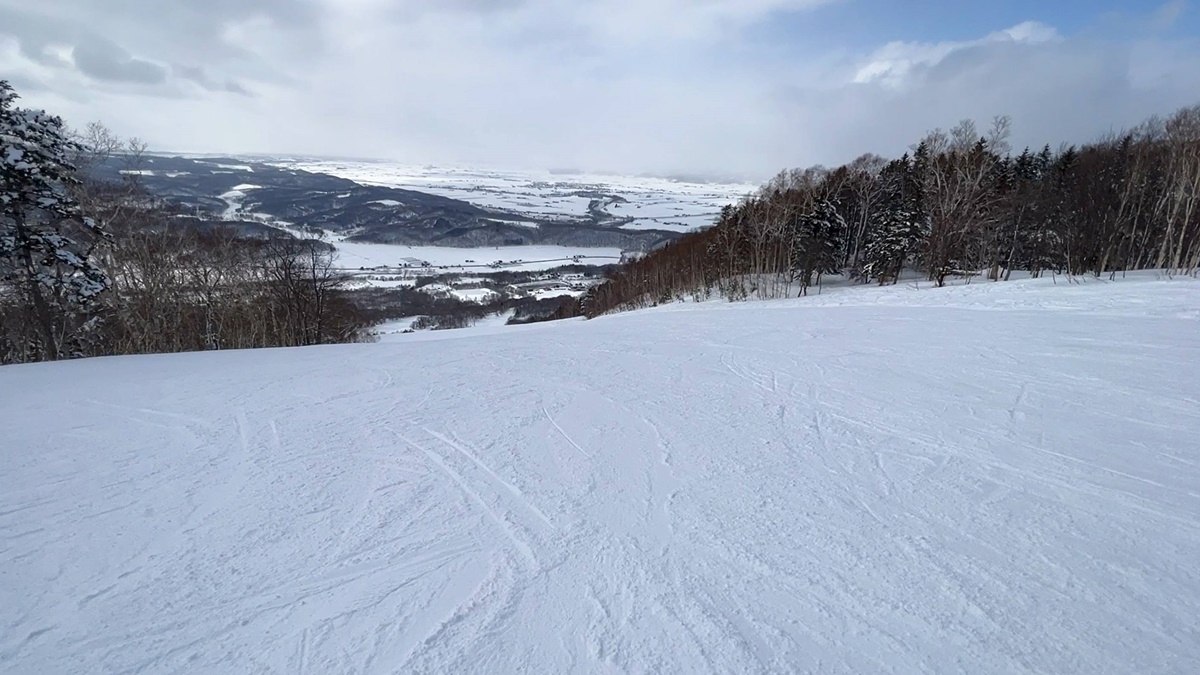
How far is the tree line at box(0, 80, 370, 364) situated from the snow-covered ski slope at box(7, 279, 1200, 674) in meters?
9.17

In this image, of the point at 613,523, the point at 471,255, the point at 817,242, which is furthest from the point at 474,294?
the point at 613,523

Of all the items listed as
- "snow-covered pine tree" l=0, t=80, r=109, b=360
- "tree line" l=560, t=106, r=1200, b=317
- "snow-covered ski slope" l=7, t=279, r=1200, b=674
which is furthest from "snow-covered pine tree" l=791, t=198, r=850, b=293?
"snow-covered pine tree" l=0, t=80, r=109, b=360

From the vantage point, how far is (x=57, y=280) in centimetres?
1505

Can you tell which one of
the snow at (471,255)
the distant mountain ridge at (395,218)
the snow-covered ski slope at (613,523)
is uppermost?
the distant mountain ridge at (395,218)

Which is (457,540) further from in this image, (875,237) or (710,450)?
(875,237)

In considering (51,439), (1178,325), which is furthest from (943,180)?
(51,439)

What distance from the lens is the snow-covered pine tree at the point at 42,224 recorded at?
14.1m

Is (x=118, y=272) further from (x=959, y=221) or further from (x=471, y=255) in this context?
(x=471, y=255)

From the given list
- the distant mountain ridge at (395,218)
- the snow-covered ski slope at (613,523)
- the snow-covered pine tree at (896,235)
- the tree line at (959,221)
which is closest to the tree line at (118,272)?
the snow-covered ski slope at (613,523)

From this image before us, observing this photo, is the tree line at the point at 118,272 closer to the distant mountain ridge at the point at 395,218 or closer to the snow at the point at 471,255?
the snow at the point at 471,255

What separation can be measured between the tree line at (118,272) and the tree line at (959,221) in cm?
2914

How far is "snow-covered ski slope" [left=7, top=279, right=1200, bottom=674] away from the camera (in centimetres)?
319

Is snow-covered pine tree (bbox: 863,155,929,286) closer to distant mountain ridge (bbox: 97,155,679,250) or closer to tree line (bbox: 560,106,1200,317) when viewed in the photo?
tree line (bbox: 560,106,1200,317)

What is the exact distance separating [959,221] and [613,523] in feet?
124
